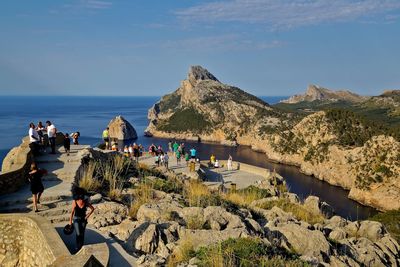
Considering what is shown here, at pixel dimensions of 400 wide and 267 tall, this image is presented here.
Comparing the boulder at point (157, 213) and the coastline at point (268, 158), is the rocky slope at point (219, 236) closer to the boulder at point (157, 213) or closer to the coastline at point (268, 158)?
the boulder at point (157, 213)

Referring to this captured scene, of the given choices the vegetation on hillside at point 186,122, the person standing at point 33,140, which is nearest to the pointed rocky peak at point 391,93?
the vegetation on hillside at point 186,122

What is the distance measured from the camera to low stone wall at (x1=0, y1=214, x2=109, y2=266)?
766 cm

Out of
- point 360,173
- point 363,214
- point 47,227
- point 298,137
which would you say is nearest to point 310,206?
point 47,227

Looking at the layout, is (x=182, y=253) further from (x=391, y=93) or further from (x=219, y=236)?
(x=391, y=93)

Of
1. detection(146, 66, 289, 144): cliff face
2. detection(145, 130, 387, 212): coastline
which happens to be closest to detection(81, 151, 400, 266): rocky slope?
detection(145, 130, 387, 212): coastline

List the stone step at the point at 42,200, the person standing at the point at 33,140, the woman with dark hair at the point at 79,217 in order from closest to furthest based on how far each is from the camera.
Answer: the woman with dark hair at the point at 79,217 → the stone step at the point at 42,200 → the person standing at the point at 33,140

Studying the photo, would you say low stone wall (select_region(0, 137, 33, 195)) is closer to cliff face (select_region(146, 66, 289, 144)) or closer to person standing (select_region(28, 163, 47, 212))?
person standing (select_region(28, 163, 47, 212))

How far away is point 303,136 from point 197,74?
330 feet

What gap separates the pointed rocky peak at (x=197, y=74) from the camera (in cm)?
16962

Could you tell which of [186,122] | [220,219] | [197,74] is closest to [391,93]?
[197,74]

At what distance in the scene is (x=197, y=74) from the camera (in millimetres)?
175625

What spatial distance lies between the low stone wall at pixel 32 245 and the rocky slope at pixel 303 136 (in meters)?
45.9

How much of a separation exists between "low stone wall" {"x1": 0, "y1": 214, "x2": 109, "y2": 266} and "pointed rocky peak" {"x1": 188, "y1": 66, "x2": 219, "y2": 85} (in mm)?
159163

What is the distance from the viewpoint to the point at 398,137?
57312 mm
